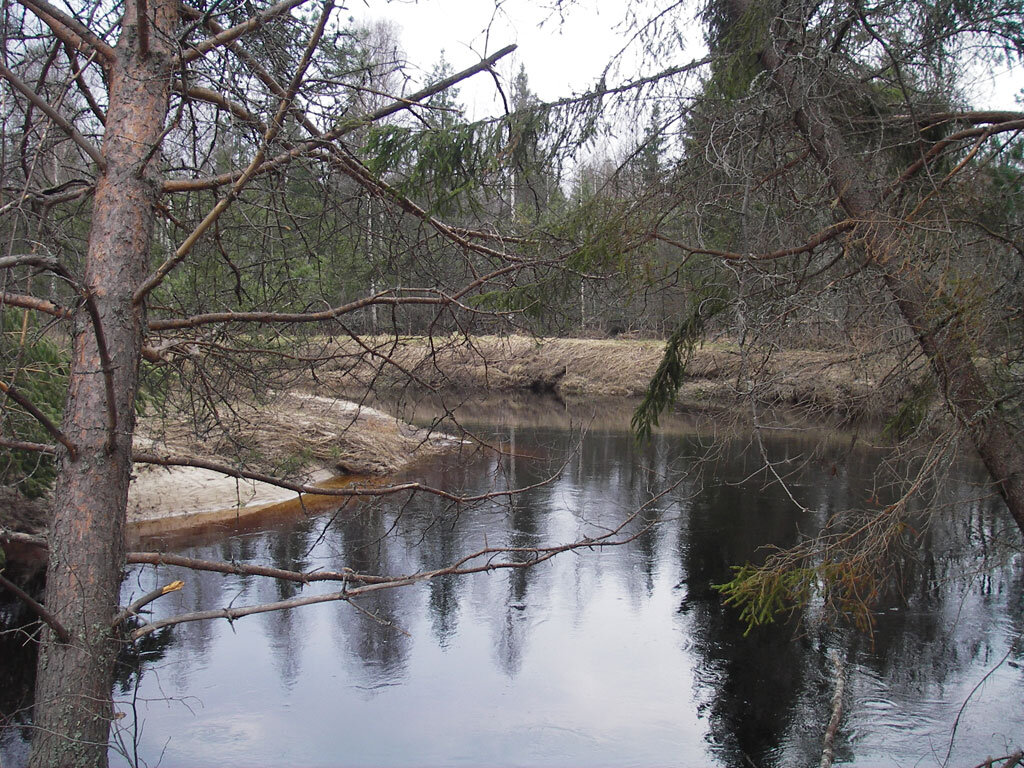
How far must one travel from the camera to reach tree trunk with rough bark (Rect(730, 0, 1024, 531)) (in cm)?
504

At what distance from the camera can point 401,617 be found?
8.88 metres

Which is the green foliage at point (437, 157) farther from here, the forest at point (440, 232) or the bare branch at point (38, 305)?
the bare branch at point (38, 305)

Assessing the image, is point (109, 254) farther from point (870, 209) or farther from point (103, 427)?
point (870, 209)

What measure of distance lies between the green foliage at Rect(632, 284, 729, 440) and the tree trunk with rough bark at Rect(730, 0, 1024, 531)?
1163 mm

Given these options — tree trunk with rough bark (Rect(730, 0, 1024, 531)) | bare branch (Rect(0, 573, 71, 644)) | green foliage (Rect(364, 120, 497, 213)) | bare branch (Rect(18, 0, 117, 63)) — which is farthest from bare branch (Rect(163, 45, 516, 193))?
tree trunk with rough bark (Rect(730, 0, 1024, 531))

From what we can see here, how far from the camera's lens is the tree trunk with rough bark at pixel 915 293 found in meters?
5.04

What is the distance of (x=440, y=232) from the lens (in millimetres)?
4672

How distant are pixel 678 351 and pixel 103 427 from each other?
5.10m

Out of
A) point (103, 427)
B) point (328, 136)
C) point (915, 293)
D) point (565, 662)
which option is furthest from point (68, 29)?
point (565, 662)

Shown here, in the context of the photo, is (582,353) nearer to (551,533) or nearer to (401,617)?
(551,533)

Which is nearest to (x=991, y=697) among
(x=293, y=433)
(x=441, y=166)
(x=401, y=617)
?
(x=401, y=617)

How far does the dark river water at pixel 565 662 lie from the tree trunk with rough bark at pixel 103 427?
1.31 meters

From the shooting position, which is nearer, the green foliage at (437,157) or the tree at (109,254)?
the tree at (109,254)

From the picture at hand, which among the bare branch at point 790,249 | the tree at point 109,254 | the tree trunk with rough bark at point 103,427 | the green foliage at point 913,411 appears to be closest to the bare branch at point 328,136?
the tree at point 109,254
